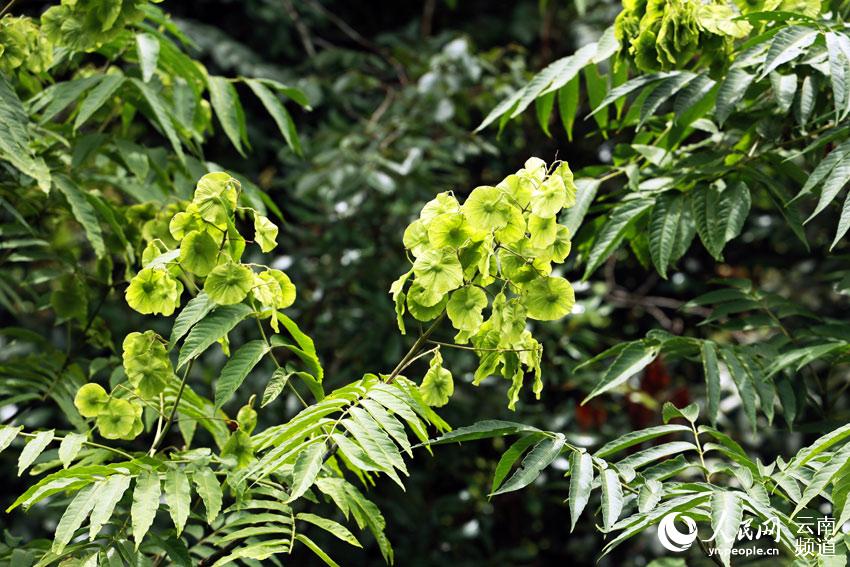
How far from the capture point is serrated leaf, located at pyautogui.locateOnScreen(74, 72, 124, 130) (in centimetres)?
155

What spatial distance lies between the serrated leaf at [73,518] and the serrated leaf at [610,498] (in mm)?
623

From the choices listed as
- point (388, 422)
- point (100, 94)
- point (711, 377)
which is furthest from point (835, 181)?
point (100, 94)

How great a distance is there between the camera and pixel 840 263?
3424mm

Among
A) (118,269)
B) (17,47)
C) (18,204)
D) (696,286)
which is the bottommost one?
(696,286)

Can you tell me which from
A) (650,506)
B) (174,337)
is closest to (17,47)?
(174,337)

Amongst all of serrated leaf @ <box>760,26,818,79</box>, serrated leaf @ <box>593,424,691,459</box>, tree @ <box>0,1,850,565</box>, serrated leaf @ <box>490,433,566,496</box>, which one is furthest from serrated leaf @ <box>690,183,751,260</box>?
serrated leaf @ <box>490,433,566,496</box>

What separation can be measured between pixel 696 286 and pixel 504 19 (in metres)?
1.49

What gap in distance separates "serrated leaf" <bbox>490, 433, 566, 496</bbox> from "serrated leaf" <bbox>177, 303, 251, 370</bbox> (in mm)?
395

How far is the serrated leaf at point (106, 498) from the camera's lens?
1073 mm

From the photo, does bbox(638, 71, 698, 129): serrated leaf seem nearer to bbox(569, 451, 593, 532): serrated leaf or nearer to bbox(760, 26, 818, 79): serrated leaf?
bbox(760, 26, 818, 79): serrated leaf

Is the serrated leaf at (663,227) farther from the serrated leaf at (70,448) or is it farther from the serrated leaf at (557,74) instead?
the serrated leaf at (70,448)

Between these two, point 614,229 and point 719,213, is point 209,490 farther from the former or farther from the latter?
point 719,213

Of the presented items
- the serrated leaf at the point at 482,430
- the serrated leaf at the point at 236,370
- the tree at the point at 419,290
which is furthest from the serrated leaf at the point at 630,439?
the serrated leaf at the point at 236,370

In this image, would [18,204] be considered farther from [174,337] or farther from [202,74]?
[174,337]
